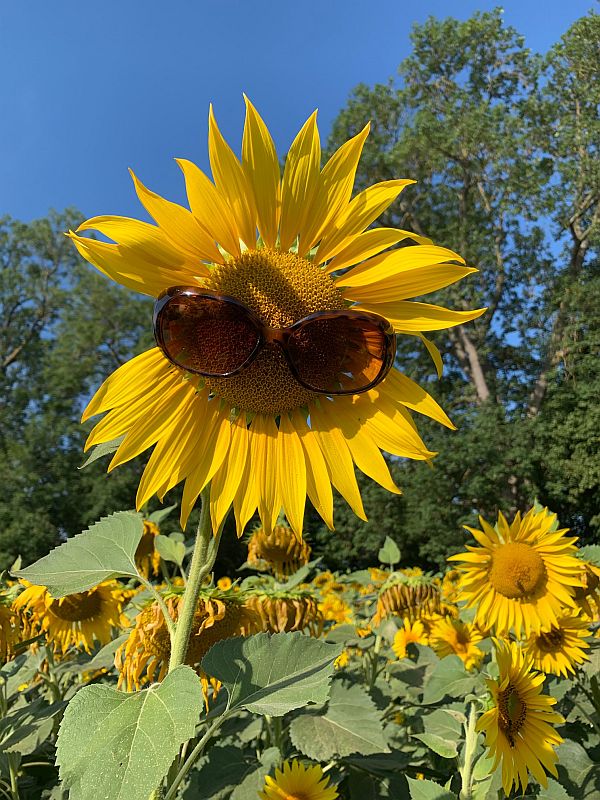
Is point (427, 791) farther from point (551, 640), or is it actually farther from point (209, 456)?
point (551, 640)

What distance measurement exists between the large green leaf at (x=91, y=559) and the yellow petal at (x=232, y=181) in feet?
1.65

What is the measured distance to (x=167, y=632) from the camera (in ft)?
3.55

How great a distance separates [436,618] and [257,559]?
2.46 feet

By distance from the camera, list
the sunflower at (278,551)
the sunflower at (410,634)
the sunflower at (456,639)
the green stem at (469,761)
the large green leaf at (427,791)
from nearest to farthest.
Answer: the large green leaf at (427,791) → the green stem at (469,761) → the sunflower at (456,639) → the sunflower at (278,551) → the sunflower at (410,634)

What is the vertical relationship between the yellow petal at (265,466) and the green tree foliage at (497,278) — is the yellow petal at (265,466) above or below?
below

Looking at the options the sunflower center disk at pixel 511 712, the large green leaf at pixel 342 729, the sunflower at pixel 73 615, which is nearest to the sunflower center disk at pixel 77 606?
the sunflower at pixel 73 615

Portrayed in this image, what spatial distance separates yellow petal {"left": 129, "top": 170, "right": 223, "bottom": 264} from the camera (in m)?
0.81

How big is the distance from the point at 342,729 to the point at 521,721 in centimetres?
38

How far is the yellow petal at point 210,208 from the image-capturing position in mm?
813

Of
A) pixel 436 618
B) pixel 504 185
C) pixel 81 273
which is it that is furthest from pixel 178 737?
pixel 81 273

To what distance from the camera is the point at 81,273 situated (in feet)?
64.6

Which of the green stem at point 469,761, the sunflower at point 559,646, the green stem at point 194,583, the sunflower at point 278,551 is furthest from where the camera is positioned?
the sunflower at point 278,551

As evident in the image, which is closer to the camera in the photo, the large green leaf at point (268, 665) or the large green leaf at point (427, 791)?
the large green leaf at point (268, 665)

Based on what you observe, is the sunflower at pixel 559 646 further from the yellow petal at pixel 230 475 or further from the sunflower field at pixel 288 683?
the yellow petal at pixel 230 475
